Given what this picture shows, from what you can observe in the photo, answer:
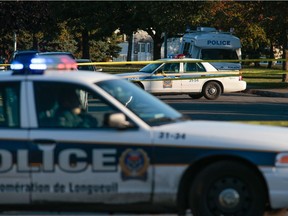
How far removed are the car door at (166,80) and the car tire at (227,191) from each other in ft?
55.1

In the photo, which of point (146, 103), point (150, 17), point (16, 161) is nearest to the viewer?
point (16, 161)

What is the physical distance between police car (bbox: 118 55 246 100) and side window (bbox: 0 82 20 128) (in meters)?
16.2

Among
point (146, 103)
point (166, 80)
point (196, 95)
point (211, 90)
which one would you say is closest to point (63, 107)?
point (146, 103)

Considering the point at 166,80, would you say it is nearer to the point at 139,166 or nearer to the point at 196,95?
the point at 196,95

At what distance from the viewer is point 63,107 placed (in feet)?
21.8

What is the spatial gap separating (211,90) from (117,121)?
18843mm

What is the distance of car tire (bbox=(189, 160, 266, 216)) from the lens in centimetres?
→ 631

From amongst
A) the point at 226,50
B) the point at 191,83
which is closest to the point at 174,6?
the point at 226,50

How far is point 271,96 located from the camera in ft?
92.3

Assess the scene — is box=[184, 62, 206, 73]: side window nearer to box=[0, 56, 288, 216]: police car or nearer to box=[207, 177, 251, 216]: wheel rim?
box=[0, 56, 288, 216]: police car

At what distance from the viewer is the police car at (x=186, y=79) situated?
2353 centimetres

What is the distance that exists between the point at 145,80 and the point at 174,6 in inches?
712

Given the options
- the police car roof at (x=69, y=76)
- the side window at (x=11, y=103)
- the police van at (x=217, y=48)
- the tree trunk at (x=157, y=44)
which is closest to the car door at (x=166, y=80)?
the police van at (x=217, y=48)

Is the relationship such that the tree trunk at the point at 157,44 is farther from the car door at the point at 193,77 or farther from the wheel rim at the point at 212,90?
the car door at the point at 193,77
